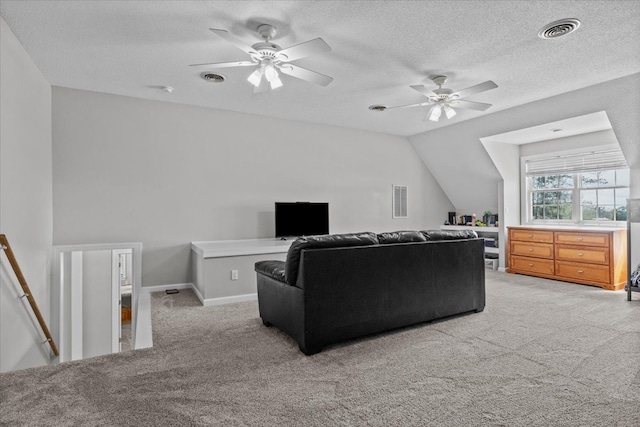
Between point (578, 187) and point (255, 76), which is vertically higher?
point (255, 76)

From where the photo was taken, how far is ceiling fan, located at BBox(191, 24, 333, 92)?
9.01ft

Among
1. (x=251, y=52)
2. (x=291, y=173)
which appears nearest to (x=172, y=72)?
(x=251, y=52)

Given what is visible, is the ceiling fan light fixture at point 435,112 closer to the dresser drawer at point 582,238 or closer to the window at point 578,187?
the dresser drawer at point 582,238

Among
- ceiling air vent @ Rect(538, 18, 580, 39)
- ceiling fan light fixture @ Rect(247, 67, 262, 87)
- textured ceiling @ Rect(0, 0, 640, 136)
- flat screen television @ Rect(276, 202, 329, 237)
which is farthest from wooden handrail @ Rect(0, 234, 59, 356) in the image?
ceiling air vent @ Rect(538, 18, 580, 39)

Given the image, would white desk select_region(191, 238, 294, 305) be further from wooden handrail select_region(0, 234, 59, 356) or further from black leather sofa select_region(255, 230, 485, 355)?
wooden handrail select_region(0, 234, 59, 356)

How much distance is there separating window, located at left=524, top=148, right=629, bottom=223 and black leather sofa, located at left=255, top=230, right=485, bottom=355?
A: 3.50 m

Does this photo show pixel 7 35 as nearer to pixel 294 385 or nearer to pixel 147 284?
pixel 147 284

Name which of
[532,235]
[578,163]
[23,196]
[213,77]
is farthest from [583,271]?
[23,196]

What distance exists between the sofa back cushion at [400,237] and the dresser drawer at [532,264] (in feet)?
11.5

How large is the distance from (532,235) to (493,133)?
1785 millimetres

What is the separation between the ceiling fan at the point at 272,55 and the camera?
108 inches

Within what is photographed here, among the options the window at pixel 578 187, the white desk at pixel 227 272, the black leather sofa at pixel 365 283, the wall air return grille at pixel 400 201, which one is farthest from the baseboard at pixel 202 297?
the window at pixel 578 187

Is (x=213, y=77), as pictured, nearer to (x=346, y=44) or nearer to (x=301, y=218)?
(x=346, y=44)

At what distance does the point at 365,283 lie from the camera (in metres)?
2.97
